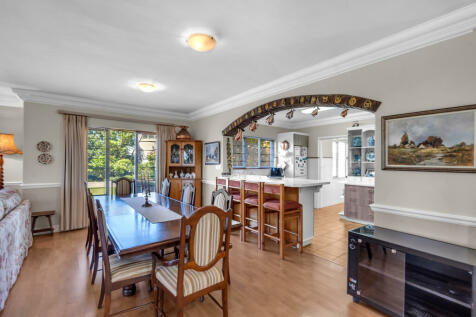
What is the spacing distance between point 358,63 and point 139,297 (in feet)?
11.3

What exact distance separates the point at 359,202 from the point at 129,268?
4.75 meters

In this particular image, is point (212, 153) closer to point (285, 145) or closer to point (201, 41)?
point (285, 145)

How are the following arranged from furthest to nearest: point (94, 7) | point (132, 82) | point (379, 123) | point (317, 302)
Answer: point (132, 82), point (379, 123), point (317, 302), point (94, 7)

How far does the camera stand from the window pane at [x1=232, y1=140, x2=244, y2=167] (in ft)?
19.2

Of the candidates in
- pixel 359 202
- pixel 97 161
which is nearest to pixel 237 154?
pixel 359 202

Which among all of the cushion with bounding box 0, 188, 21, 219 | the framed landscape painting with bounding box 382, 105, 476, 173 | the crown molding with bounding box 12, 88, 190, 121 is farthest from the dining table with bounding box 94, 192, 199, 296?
the crown molding with bounding box 12, 88, 190, 121

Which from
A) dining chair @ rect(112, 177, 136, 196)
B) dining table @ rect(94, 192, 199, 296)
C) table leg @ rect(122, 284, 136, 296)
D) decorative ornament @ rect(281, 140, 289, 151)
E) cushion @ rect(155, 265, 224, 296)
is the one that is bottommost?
table leg @ rect(122, 284, 136, 296)

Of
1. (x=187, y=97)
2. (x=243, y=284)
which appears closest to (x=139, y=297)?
(x=243, y=284)

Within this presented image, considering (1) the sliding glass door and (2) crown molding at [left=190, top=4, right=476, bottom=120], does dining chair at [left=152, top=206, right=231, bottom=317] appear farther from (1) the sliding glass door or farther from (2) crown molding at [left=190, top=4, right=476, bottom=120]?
(1) the sliding glass door

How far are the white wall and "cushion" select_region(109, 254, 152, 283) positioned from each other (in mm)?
4215

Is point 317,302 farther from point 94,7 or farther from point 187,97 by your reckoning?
point 187,97

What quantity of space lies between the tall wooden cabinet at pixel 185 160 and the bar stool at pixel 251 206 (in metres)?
1.69

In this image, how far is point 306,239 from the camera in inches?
140

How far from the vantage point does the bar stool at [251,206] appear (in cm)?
354
